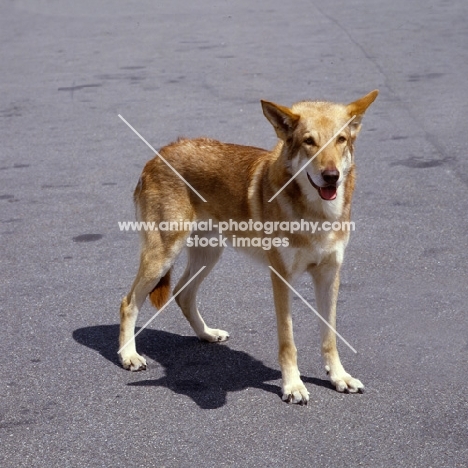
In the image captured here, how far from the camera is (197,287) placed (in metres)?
5.74

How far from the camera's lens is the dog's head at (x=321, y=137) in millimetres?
4531

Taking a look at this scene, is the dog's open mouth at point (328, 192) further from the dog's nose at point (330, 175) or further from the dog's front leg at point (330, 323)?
the dog's front leg at point (330, 323)

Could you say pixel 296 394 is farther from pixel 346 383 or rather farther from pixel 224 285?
pixel 224 285

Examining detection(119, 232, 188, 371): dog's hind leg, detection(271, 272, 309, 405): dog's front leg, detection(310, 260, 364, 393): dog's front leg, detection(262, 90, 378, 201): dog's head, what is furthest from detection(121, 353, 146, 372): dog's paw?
detection(262, 90, 378, 201): dog's head

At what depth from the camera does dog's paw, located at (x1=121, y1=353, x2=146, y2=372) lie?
5227 millimetres

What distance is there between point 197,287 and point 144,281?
45 centimetres

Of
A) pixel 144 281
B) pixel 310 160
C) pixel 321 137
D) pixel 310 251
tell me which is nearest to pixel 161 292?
pixel 144 281

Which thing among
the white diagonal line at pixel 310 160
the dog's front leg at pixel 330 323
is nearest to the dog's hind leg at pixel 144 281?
the white diagonal line at pixel 310 160

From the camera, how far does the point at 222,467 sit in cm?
407

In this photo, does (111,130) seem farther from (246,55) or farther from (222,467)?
(222,467)

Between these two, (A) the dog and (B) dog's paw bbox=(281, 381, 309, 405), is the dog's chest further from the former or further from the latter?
(B) dog's paw bbox=(281, 381, 309, 405)

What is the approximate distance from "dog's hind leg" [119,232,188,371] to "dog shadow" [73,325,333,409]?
0.41ft

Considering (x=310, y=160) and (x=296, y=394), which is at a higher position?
(x=310, y=160)

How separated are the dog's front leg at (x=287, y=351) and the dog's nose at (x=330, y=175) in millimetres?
690
